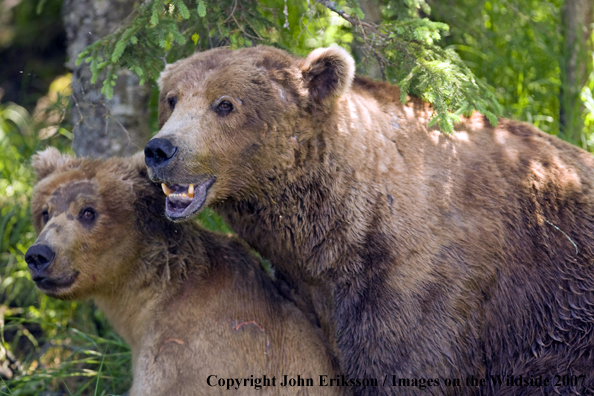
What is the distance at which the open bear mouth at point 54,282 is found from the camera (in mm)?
3971

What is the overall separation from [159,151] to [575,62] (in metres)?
4.47

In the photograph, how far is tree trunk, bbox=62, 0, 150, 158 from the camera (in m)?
5.73

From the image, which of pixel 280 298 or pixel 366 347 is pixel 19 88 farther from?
pixel 366 347

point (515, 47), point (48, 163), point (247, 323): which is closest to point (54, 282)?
point (48, 163)

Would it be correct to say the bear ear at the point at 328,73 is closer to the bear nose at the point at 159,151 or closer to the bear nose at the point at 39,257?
the bear nose at the point at 159,151

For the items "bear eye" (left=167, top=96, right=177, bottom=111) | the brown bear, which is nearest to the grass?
the brown bear

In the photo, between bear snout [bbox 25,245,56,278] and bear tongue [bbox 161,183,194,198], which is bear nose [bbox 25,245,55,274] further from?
bear tongue [bbox 161,183,194,198]

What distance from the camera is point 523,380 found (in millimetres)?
3830

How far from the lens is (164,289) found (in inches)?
167

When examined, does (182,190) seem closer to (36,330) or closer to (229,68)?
(229,68)

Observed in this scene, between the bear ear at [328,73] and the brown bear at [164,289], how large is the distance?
143 centimetres

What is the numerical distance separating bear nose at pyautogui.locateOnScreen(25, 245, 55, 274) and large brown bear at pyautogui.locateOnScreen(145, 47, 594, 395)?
93 centimetres

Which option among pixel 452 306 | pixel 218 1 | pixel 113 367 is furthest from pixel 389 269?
pixel 113 367

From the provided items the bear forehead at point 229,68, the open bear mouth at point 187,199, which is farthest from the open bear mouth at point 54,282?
the bear forehead at point 229,68
